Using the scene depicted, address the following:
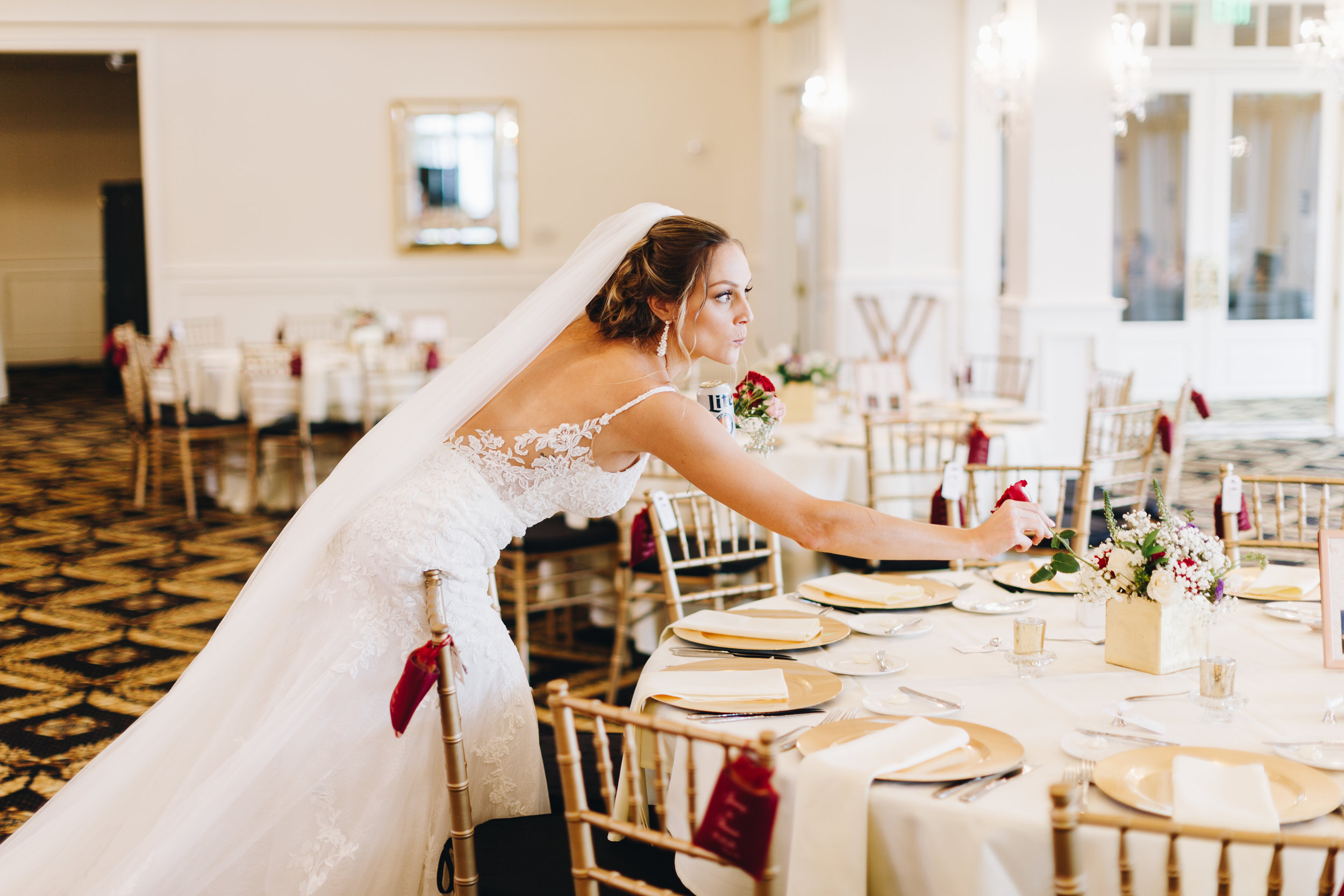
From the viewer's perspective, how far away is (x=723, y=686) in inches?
82.4

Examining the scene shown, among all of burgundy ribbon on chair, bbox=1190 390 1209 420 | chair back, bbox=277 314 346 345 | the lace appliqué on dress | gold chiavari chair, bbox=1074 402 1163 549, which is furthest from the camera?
chair back, bbox=277 314 346 345

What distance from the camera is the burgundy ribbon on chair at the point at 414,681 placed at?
196 cm

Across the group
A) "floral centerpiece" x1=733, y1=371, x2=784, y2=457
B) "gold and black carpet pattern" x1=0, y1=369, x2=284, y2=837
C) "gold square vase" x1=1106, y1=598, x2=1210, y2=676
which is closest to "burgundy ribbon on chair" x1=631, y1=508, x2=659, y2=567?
"floral centerpiece" x1=733, y1=371, x2=784, y2=457

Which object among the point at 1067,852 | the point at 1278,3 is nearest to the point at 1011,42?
the point at 1278,3

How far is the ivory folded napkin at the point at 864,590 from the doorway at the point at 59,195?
12830 millimetres

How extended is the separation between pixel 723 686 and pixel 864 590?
732mm

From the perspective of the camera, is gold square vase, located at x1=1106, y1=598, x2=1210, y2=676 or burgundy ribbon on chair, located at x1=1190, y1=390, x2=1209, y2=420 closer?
gold square vase, located at x1=1106, y1=598, x2=1210, y2=676

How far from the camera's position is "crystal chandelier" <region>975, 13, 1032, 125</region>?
7.21 metres

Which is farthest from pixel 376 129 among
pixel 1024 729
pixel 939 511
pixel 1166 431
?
pixel 1024 729

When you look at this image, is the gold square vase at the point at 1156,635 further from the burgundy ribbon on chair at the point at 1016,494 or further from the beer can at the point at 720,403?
the beer can at the point at 720,403

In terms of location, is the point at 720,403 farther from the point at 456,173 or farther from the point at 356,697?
the point at 456,173

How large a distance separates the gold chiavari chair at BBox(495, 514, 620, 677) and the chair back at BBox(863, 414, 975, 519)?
99 cm

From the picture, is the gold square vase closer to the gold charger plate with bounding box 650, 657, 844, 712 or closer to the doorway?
the gold charger plate with bounding box 650, 657, 844, 712

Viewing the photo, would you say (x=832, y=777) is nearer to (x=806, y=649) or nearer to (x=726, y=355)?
(x=806, y=649)
